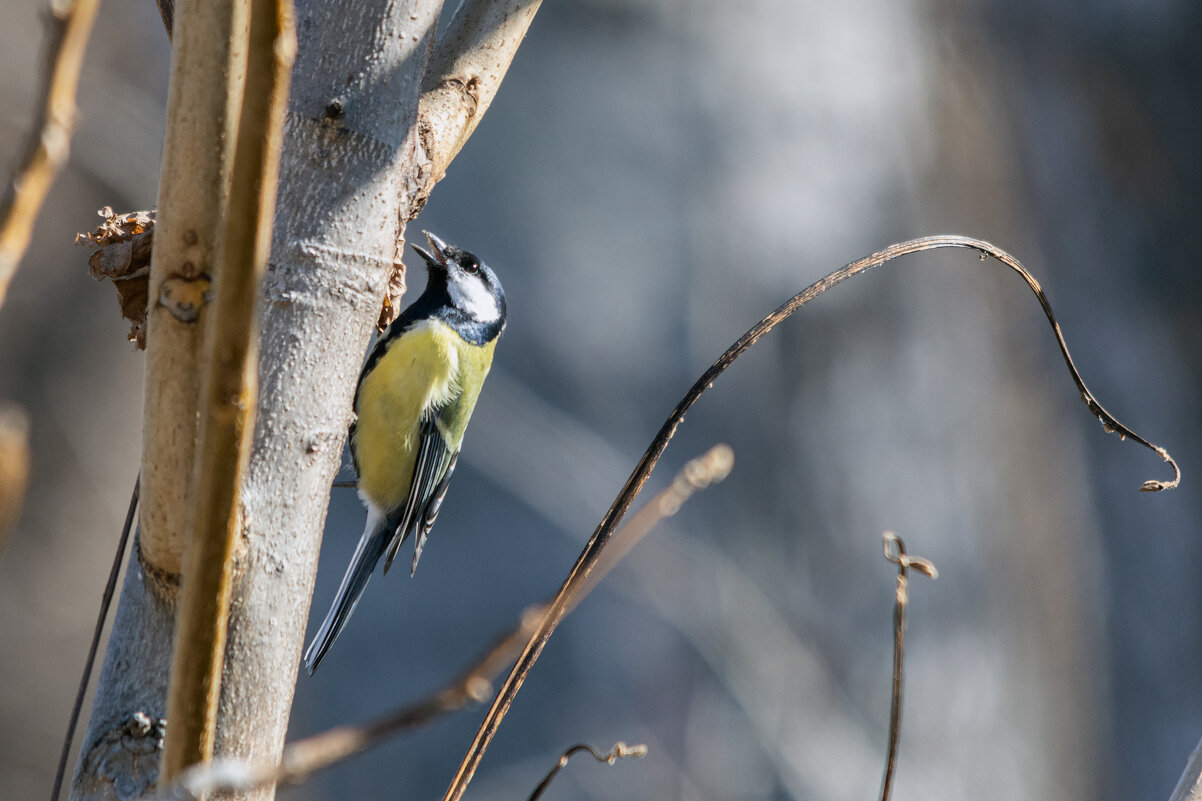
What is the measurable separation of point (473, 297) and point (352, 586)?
0.48 metres

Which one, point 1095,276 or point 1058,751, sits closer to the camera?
point 1058,751

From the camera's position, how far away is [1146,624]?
288 centimetres

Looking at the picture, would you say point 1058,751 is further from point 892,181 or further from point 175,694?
point 175,694

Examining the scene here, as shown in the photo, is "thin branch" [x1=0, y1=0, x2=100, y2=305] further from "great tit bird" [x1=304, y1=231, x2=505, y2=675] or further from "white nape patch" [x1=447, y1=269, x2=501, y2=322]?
"white nape patch" [x1=447, y1=269, x2=501, y2=322]

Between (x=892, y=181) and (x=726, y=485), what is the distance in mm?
1030

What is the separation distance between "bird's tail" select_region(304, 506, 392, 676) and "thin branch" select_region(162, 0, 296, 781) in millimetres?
707

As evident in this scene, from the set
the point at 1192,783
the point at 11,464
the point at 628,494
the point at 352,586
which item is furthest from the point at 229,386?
the point at 352,586

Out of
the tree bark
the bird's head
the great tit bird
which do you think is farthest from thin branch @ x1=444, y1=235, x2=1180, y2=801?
the bird's head

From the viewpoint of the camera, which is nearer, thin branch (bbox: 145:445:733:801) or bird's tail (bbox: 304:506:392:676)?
thin branch (bbox: 145:445:733:801)

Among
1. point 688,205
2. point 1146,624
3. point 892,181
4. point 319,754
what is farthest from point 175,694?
point 1146,624

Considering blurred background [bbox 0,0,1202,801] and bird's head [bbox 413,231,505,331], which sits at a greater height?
blurred background [bbox 0,0,1202,801]

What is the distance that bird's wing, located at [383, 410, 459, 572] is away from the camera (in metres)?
1.32

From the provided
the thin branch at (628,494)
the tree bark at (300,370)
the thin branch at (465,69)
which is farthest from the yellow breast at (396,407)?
the thin branch at (628,494)

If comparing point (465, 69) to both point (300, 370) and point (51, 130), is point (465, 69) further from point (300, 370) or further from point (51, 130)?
point (51, 130)
